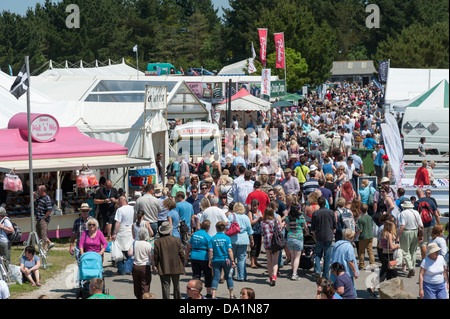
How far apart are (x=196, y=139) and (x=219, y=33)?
70.4 metres

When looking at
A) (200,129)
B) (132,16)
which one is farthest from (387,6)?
(200,129)

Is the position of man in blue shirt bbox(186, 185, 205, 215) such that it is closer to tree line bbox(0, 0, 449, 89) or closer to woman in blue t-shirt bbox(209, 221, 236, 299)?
Result: woman in blue t-shirt bbox(209, 221, 236, 299)

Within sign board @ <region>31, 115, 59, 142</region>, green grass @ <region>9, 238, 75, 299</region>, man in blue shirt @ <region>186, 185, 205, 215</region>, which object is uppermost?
sign board @ <region>31, 115, 59, 142</region>

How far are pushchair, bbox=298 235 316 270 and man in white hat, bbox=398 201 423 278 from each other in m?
1.46

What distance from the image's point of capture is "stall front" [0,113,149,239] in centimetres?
1519

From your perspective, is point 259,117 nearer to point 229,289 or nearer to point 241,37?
point 229,289

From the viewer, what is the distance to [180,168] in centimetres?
1966

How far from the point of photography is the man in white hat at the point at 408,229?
11352mm

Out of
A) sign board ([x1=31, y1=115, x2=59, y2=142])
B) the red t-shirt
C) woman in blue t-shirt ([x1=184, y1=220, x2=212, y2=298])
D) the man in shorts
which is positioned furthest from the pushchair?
sign board ([x1=31, y1=115, x2=59, y2=142])

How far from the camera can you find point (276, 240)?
1123 cm

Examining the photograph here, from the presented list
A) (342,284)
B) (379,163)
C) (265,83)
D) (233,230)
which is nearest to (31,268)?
(233,230)

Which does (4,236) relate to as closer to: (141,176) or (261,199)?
(261,199)

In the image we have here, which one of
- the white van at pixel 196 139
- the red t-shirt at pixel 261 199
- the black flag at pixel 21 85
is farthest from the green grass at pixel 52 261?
the white van at pixel 196 139
